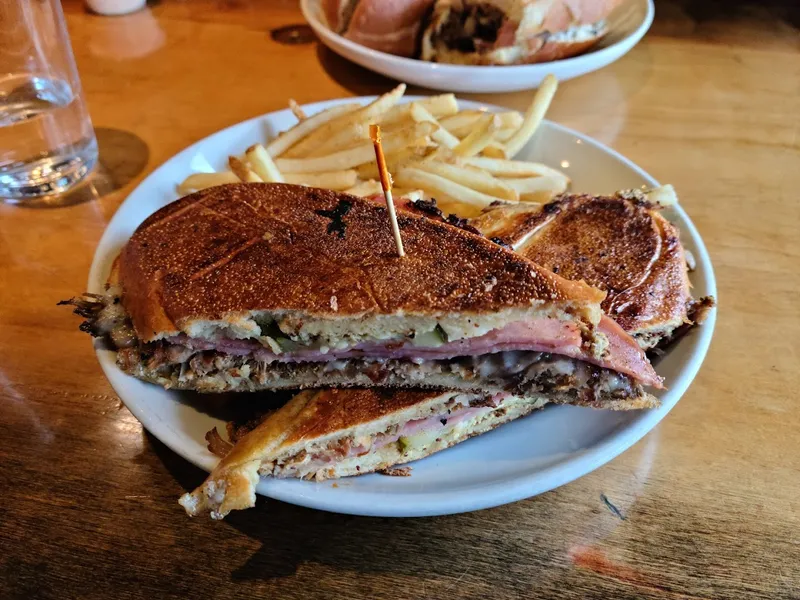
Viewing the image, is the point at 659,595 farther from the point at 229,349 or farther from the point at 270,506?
the point at 229,349

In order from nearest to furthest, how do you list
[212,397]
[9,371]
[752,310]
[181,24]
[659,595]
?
[659,595]
[212,397]
[9,371]
[752,310]
[181,24]

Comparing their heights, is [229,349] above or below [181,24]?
below

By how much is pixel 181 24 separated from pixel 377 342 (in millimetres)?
3054

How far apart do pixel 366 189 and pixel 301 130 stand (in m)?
0.40

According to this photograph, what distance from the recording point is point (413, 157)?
77.5 inches

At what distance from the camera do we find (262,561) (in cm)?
126

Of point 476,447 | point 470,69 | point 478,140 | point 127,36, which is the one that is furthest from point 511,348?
point 127,36

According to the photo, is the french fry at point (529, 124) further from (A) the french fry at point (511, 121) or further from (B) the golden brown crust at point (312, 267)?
(B) the golden brown crust at point (312, 267)

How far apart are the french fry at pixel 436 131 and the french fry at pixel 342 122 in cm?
9

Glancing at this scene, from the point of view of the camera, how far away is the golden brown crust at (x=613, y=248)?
149 centimetres

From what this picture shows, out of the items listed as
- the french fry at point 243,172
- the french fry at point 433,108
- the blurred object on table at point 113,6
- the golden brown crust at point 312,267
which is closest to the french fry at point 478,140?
the french fry at point 433,108

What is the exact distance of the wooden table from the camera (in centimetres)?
124

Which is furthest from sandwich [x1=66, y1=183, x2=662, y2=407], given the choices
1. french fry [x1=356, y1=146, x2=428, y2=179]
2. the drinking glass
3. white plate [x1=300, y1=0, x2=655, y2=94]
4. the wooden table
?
white plate [x1=300, y1=0, x2=655, y2=94]

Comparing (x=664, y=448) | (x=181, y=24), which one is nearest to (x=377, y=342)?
(x=664, y=448)
